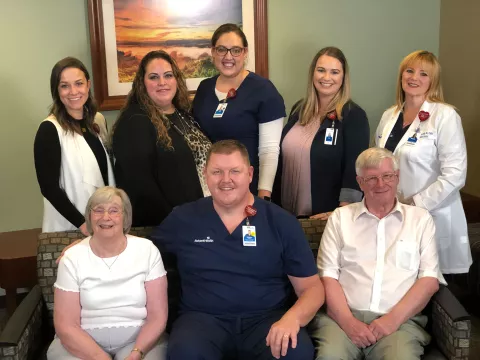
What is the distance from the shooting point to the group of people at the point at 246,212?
84.6 inches

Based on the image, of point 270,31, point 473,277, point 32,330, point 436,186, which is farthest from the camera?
point 270,31

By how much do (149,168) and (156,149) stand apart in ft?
0.31

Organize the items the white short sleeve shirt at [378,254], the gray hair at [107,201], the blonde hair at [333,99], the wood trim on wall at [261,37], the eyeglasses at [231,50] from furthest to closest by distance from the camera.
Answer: the wood trim on wall at [261,37]
the blonde hair at [333,99]
the eyeglasses at [231,50]
the white short sleeve shirt at [378,254]
the gray hair at [107,201]

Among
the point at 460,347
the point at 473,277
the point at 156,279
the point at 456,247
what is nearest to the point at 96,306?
the point at 156,279

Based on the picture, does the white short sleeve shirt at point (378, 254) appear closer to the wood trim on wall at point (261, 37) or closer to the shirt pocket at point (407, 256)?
the shirt pocket at point (407, 256)

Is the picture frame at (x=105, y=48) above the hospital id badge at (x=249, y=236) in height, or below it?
above

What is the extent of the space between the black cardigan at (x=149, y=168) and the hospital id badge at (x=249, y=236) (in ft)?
1.63

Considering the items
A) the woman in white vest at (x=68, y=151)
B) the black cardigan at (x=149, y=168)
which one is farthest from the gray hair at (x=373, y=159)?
the woman in white vest at (x=68, y=151)

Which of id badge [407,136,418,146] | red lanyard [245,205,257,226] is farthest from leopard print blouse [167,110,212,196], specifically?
id badge [407,136,418,146]

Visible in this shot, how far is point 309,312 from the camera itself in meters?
2.17

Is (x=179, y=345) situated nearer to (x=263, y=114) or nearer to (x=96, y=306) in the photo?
(x=96, y=306)

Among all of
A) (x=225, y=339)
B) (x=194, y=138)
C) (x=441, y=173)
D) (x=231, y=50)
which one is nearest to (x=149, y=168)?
(x=194, y=138)

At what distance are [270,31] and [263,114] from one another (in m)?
1.19

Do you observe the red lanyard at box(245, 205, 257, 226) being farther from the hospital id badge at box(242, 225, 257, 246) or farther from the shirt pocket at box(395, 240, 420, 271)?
the shirt pocket at box(395, 240, 420, 271)
